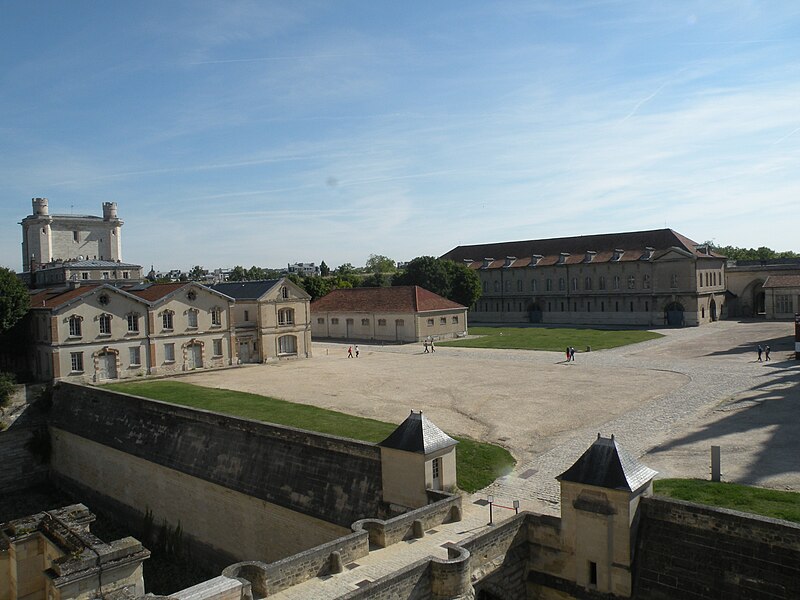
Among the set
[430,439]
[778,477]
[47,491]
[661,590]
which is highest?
[430,439]

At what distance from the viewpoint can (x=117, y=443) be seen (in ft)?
87.5

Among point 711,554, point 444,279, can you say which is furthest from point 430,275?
point 711,554

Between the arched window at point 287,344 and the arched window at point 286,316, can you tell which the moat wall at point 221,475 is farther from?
the arched window at point 286,316

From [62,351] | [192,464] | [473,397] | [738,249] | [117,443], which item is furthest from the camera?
[738,249]

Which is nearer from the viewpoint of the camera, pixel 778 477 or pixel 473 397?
pixel 778 477

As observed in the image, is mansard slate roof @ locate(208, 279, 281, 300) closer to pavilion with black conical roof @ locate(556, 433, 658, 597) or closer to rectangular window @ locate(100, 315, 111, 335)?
rectangular window @ locate(100, 315, 111, 335)

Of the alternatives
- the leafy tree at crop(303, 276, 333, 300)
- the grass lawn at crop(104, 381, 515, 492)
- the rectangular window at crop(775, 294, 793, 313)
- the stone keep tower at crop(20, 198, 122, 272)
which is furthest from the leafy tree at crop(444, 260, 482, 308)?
the grass lawn at crop(104, 381, 515, 492)

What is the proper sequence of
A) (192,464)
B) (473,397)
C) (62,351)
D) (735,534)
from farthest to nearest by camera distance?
1. (62,351)
2. (473,397)
3. (192,464)
4. (735,534)

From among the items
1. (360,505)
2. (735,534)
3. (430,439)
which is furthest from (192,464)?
(735,534)

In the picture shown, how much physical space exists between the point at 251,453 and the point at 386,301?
3766cm

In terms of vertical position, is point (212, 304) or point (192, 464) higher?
point (212, 304)

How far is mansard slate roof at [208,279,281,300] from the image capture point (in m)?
46.3

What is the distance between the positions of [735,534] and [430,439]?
6.74 meters

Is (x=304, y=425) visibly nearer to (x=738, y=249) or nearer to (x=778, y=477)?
(x=778, y=477)
